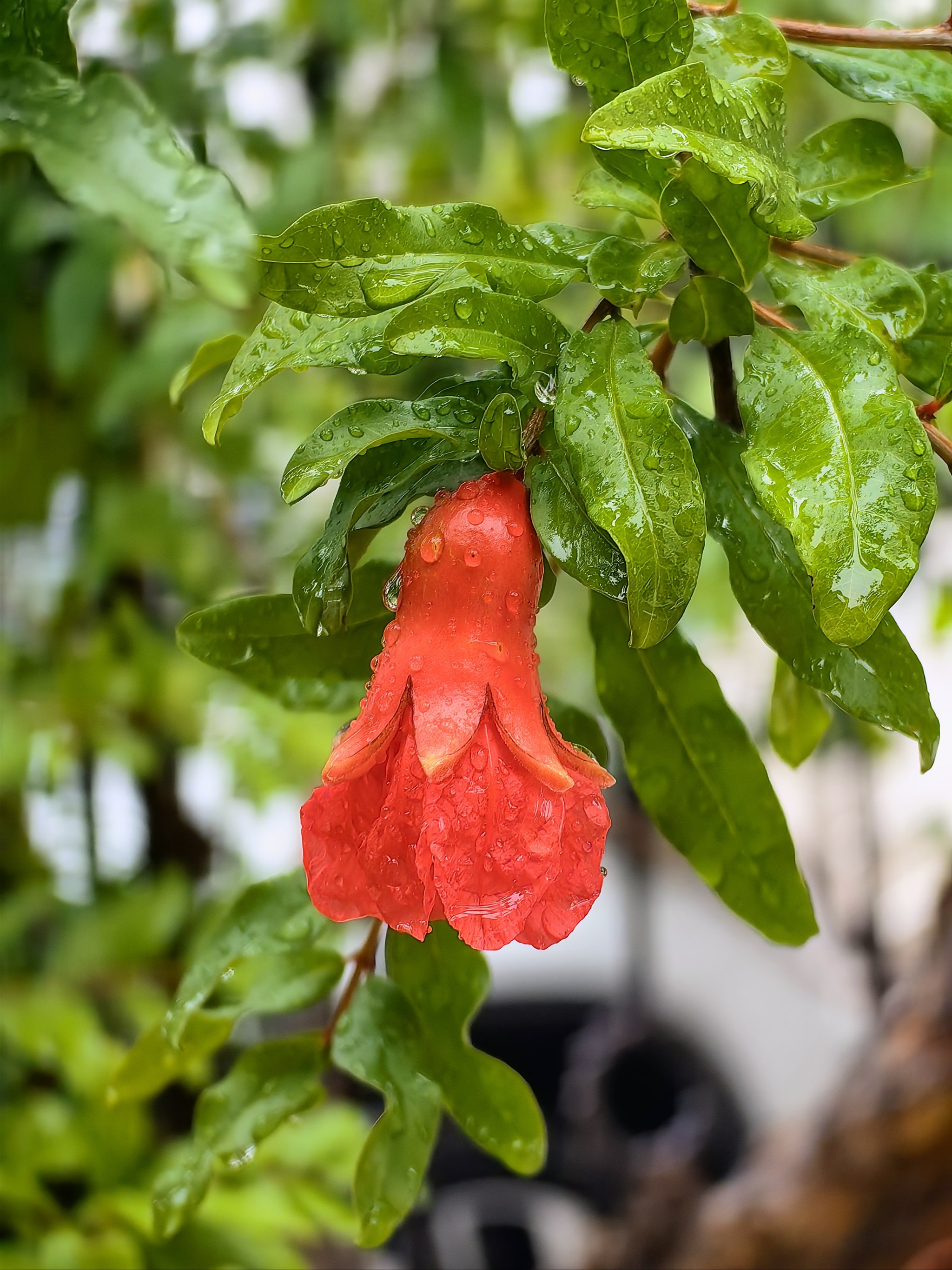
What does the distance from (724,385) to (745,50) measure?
4.4 inches

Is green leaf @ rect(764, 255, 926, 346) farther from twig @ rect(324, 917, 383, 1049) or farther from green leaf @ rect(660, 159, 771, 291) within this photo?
twig @ rect(324, 917, 383, 1049)

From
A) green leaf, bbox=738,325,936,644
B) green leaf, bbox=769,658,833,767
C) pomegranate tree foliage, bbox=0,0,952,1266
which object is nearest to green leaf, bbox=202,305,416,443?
pomegranate tree foliage, bbox=0,0,952,1266

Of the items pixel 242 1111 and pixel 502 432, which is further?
pixel 242 1111

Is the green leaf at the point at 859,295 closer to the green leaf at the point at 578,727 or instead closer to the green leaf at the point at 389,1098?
the green leaf at the point at 578,727

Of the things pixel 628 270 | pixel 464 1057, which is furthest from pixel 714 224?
pixel 464 1057

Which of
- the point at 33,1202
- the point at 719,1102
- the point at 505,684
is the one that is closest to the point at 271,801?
the point at 33,1202

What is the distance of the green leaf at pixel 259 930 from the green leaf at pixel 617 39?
1.16ft

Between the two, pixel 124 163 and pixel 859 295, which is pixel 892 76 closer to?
pixel 859 295

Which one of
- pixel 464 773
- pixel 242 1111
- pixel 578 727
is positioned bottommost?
pixel 242 1111

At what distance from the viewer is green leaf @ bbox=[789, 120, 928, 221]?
41 centimetres

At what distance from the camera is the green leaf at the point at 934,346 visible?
0.38 metres

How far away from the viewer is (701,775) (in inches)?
17.0

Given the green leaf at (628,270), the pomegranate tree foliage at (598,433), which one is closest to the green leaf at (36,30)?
the pomegranate tree foliage at (598,433)

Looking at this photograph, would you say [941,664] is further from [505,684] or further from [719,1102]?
[505,684]
